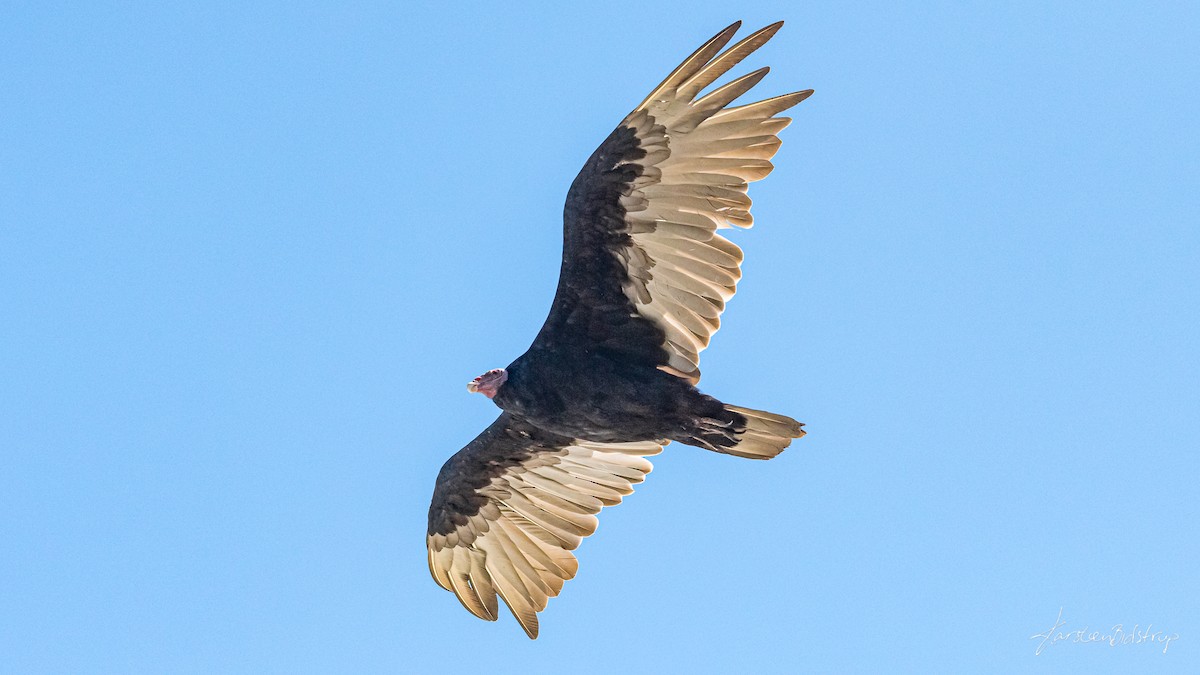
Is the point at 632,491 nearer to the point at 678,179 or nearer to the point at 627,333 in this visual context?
the point at 627,333

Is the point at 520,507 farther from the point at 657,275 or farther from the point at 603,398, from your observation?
the point at 657,275

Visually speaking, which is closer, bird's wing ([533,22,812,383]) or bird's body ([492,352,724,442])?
bird's wing ([533,22,812,383])

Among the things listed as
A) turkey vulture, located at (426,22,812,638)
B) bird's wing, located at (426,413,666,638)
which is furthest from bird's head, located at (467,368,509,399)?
bird's wing, located at (426,413,666,638)

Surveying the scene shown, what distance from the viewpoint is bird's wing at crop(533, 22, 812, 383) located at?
7.20m

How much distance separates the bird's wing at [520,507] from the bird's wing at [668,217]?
131cm

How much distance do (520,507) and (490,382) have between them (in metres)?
1.51

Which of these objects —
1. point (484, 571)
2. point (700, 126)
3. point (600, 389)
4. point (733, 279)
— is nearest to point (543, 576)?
point (484, 571)

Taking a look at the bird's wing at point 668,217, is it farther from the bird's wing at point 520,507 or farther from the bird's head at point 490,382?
the bird's wing at point 520,507

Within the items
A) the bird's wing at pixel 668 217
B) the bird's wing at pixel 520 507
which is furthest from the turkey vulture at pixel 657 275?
the bird's wing at pixel 520 507

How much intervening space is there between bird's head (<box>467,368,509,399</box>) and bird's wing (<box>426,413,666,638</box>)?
0.95 meters

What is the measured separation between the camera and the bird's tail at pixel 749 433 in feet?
24.2

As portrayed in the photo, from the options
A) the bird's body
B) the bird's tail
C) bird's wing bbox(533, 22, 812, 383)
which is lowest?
the bird's tail

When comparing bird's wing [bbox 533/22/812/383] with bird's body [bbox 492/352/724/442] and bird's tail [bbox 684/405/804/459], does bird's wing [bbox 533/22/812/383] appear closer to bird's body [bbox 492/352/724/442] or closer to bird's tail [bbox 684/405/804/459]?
bird's body [bbox 492/352/724/442]

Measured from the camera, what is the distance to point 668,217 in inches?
294
